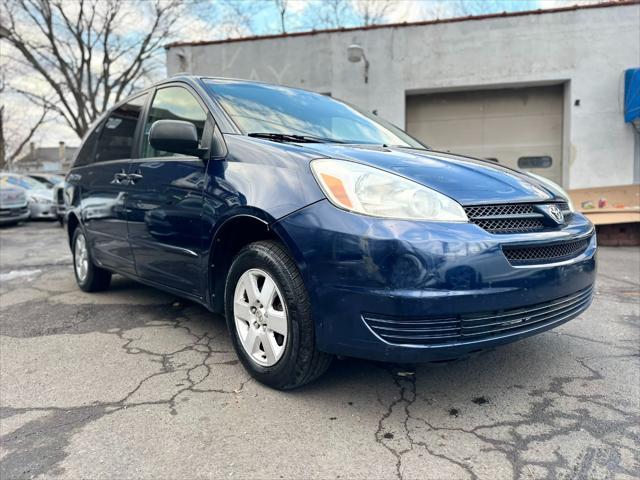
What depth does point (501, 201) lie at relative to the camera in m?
2.15

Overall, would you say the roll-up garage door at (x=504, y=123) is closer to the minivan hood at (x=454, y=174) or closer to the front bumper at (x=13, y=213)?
the minivan hood at (x=454, y=174)

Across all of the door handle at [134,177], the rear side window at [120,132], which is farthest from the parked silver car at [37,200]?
the door handle at [134,177]

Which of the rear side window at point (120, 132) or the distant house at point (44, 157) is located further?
the distant house at point (44, 157)

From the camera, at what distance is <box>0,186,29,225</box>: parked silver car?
38.4 feet

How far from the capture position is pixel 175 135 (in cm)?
263

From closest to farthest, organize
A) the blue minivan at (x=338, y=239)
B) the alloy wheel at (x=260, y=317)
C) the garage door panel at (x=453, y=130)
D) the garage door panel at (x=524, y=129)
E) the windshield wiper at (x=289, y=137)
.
A: the blue minivan at (x=338, y=239) → the alloy wheel at (x=260, y=317) → the windshield wiper at (x=289, y=137) → the garage door panel at (x=524, y=129) → the garage door panel at (x=453, y=130)

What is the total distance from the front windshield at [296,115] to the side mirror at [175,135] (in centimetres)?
26

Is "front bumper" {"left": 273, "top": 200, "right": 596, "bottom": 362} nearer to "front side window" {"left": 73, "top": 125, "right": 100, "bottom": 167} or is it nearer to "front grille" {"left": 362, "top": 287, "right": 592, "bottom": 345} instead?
"front grille" {"left": 362, "top": 287, "right": 592, "bottom": 345}

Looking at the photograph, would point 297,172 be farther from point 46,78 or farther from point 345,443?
point 46,78

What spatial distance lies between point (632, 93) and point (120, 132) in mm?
10142

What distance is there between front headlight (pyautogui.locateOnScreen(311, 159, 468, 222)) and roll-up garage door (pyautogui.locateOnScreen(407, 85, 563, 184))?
31.4ft

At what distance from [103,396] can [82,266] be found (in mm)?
2538

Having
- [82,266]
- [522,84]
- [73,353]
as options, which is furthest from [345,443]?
[522,84]

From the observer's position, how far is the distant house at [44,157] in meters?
42.8
